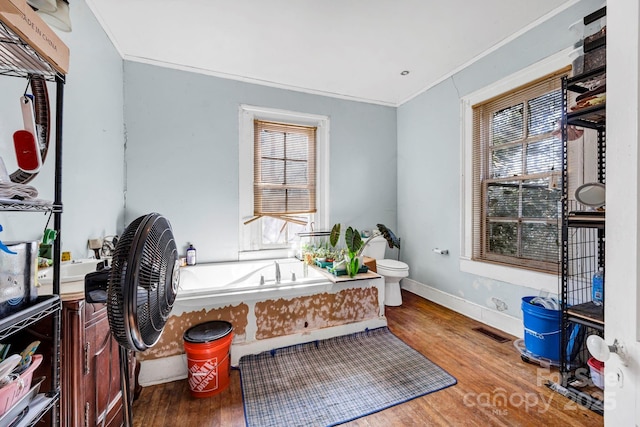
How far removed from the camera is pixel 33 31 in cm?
72

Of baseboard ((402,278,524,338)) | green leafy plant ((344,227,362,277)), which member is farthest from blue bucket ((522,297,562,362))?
green leafy plant ((344,227,362,277))

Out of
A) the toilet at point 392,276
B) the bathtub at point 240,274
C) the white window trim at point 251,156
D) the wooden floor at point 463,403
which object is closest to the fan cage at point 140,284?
the wooden floor at point 463,403

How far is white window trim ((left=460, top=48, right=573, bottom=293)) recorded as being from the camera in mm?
2035

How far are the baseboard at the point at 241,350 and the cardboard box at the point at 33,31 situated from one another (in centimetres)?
169

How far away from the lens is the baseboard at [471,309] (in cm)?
229

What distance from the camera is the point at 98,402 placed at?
3.90 ft

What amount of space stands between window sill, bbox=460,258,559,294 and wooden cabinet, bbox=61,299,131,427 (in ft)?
9.35

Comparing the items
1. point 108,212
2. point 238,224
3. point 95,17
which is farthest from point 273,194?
point 95,17

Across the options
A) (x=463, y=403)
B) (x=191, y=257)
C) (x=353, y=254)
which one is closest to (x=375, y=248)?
(x=353, y=254)

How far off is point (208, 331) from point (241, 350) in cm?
37

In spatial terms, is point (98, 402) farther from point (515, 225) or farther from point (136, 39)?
point (515, 225)

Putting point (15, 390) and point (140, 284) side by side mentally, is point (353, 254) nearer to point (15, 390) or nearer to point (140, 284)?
point (140, 284)

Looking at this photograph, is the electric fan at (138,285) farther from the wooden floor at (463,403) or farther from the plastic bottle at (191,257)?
the plastic bottle at (191,257)

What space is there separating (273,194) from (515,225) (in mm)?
2484
